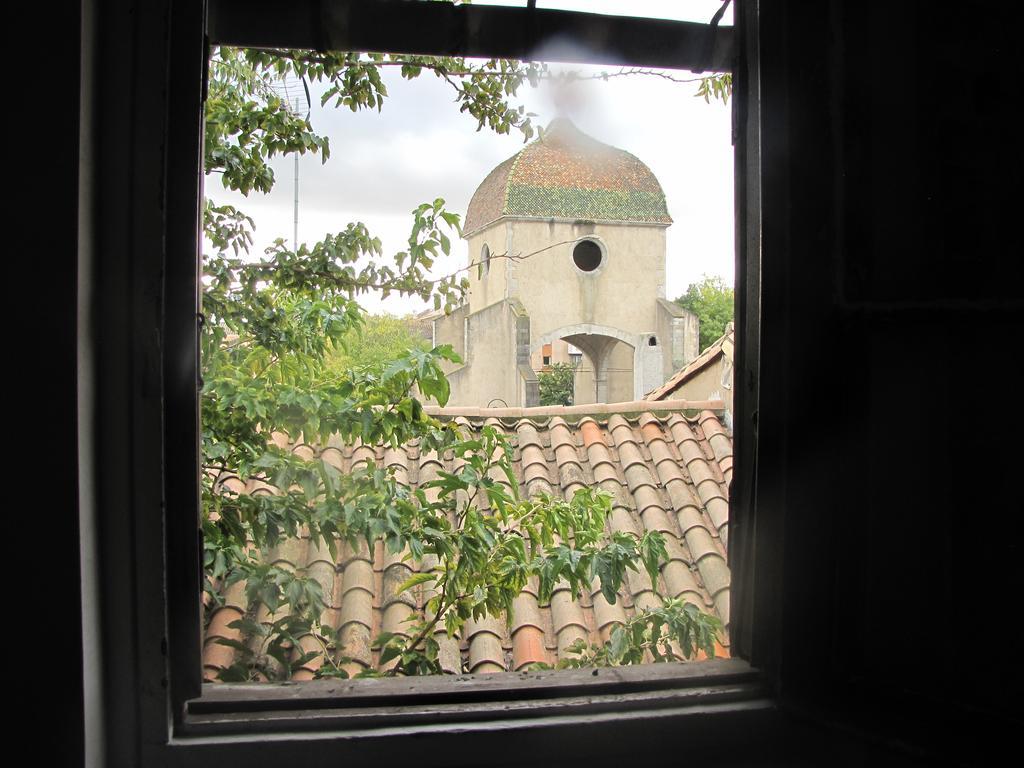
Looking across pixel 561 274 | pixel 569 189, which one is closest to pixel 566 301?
pixel 561 274

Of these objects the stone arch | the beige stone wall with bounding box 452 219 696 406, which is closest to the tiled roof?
the beige stone wall with bounding box 452 219 696 406

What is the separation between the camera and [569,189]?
49.5 feet

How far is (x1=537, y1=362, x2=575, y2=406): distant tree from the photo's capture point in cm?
2038

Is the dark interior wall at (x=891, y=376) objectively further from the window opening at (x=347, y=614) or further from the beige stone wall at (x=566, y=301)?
the beige stone wall at (x=566, y=301)

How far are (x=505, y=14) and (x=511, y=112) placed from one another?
110 cm

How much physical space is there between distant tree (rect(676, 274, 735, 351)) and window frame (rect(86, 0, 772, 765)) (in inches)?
1007

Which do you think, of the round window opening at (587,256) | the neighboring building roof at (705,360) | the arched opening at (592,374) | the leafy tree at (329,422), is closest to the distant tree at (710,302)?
the arched opening at (592,374)

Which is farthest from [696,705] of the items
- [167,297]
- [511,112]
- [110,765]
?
[511,112]

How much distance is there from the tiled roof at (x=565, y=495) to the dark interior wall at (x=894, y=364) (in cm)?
108

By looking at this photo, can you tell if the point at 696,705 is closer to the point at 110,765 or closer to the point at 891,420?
the point at 891,420

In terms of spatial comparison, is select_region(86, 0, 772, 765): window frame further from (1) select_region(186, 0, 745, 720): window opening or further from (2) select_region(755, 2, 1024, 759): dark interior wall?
(1) select_region(186, 0, 745, 720): window opening

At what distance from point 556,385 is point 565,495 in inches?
662

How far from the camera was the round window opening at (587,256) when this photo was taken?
61.7ft

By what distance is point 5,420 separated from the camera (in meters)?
1.04
